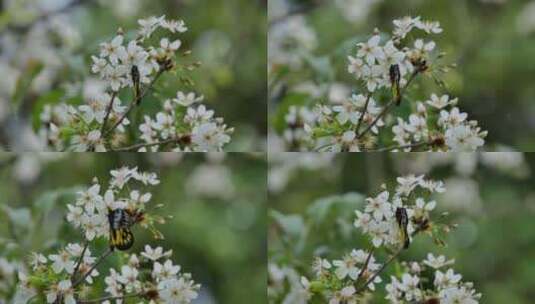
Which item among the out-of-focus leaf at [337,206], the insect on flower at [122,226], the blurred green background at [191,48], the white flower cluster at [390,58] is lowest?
the insect on flower at [122,226]

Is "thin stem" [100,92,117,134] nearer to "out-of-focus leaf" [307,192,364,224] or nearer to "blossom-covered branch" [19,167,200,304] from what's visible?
"blossom-covered branch" [19,167,200,304]

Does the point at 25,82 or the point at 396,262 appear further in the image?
the point at 25,82

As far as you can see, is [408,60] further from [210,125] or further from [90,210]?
[90,210]

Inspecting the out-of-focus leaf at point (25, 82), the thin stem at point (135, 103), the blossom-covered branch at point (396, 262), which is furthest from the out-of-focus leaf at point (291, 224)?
the out-of-focus leaf at point (25, 82)

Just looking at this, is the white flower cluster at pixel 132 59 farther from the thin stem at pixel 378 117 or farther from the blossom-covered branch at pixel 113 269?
the thin stem at pixel 378 117

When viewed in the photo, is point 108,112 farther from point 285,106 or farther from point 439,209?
point 439,209

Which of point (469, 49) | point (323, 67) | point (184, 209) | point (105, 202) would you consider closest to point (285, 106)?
point (323, 67)
